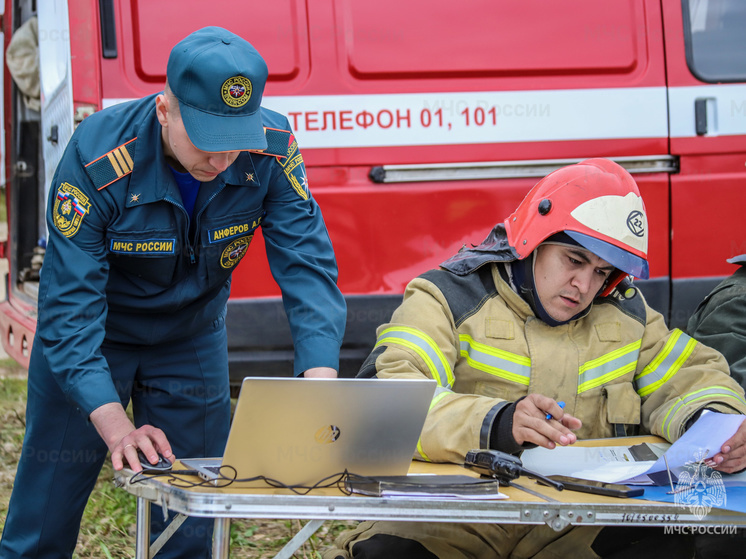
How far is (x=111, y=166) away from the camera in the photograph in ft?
6.65

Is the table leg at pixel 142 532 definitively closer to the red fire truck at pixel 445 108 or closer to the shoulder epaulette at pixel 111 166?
the shoulder epaulette at pixel 111 166

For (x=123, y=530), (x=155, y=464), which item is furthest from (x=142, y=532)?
(x=123, y=530)

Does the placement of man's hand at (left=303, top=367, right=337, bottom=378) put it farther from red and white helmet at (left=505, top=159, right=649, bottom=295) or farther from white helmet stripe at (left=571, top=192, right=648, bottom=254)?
white helmet stripe at (left=571, top=192, right=648, bottom=254)

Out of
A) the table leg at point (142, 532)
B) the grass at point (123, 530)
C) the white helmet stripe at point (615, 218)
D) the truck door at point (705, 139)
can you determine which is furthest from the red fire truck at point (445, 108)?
the table leg at point (142, 532)

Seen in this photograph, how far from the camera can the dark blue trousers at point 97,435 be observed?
7.46 ft

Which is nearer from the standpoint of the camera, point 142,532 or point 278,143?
point 142,532

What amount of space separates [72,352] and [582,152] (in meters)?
2.33

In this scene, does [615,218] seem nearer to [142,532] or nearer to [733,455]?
[733,455]

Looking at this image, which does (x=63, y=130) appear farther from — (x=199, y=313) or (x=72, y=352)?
(x=72, y=352)

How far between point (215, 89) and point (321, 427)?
739mm

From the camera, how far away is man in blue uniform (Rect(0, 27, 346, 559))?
1872 millimetres

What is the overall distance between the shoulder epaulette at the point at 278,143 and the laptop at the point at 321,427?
0.79 metres

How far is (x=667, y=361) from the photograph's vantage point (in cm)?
241

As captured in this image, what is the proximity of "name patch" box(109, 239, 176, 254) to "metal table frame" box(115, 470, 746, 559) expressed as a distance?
0.59 meters
